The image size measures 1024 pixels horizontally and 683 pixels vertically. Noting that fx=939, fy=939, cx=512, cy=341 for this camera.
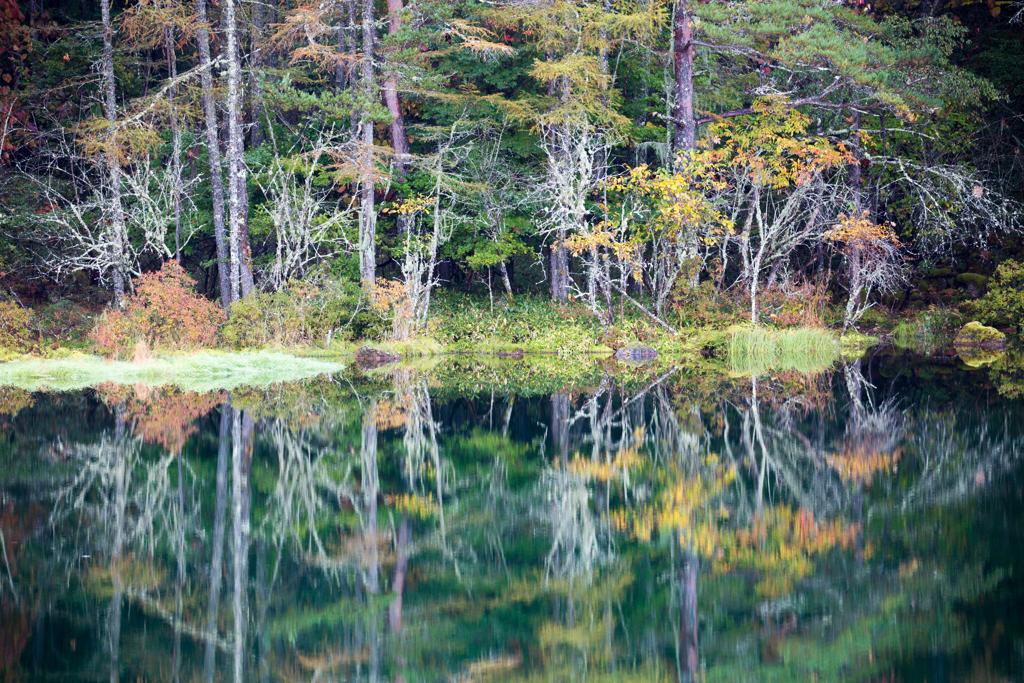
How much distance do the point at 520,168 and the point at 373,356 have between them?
25.7 feet

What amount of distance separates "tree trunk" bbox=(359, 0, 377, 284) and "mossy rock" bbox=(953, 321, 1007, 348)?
14307mm

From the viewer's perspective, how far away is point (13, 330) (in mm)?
20266

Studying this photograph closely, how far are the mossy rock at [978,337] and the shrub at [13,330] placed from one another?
2090 cm

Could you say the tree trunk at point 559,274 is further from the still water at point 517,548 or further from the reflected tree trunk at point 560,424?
the still water at point 517,548

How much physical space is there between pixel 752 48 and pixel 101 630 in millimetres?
21671

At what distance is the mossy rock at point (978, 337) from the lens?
71.5 feet

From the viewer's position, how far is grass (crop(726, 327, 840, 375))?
19.6 metres

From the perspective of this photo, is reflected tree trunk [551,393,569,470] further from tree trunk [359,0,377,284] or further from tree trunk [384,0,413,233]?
tree trunk [384,0,413,233]

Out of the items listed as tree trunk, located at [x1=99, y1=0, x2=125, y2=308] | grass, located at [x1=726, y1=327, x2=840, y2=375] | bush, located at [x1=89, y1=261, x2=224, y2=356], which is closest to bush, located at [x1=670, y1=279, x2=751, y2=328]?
grass, located at [x1=726, y1=327, x2=840, y2=375]

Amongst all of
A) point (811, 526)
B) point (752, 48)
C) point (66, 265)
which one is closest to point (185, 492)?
point (811, 526)

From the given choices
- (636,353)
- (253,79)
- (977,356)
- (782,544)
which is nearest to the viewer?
(782,544)

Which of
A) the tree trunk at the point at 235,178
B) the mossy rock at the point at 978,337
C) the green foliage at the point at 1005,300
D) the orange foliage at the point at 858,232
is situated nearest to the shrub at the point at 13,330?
the tree trunk at the point at 235,178

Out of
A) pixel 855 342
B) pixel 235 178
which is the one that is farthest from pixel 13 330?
pixel 855 342

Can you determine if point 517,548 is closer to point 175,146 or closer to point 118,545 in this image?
point 118,545
